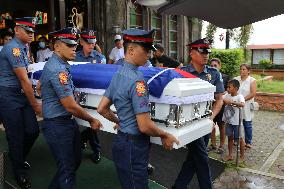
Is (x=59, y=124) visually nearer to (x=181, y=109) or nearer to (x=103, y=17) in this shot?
(x=181, y=109)

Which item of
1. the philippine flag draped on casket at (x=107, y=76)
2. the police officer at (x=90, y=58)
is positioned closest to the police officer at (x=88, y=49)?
the police officer at (x=90, y=58)

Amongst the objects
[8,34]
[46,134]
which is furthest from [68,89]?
[8,34]

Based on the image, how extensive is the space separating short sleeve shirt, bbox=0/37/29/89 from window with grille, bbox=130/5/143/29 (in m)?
8.14

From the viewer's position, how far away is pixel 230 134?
5383 millimetres

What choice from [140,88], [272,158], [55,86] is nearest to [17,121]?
[55,86]

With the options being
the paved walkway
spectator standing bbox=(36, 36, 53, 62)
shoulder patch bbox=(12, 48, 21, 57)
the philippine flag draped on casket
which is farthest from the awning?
spectator standing bbox=(36, 36, 53, 62)

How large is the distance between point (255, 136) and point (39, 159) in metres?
4.86

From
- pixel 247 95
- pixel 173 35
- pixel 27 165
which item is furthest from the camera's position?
pixel 173 35

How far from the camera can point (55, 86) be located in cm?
283

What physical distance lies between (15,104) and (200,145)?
2141 mm

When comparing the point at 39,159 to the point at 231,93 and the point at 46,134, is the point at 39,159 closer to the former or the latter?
the point at 46,134

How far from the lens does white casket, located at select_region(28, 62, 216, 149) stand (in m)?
2.82

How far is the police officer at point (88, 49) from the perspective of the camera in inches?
185

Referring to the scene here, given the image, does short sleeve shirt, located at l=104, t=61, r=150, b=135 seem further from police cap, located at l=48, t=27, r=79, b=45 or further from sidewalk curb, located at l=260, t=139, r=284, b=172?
sidewalk curb, located at l=260, t=139, r=284, b=172
